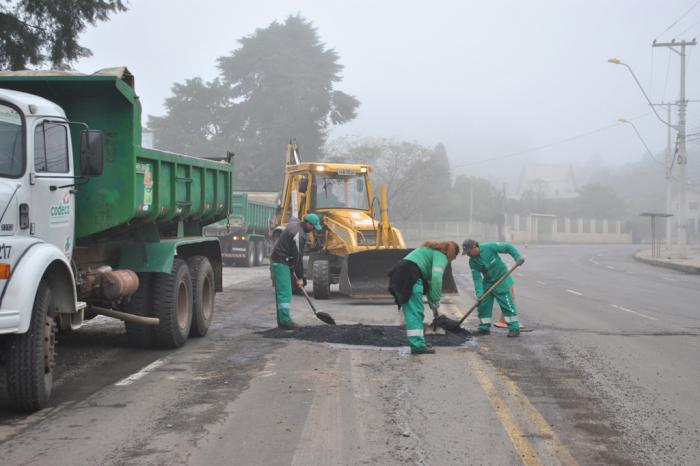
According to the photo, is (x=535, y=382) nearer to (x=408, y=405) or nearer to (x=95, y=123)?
(x=408, y=405)

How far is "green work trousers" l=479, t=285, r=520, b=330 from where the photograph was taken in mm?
11062

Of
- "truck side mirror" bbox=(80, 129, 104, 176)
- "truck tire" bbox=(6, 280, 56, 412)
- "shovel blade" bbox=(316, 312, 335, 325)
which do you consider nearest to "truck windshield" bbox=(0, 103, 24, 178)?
"truck side mirror" bbox=(80, 129, 104, 176)

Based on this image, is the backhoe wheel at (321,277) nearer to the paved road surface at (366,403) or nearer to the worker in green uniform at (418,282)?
the paved road surface at (366,403)

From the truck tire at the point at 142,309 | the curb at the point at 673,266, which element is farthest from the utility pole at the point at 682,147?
the truck tire at the point at 142,309

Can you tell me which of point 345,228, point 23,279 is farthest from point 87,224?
point 345,228

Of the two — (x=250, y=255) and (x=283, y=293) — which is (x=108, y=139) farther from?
(x=250, y=255)

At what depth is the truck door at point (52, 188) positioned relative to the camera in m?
6.98

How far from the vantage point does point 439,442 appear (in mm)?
5598

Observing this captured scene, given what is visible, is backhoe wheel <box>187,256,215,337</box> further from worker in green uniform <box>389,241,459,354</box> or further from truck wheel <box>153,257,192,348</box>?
worker in green uniform <box>389,241,459,354</box>

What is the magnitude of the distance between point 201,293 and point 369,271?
17.8ft

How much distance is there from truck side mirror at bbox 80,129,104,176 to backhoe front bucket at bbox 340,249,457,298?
8.59m

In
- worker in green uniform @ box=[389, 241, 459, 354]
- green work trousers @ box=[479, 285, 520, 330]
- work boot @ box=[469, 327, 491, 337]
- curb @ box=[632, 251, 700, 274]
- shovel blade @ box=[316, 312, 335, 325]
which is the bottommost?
curb @ box=[632, 251, 700, 274]

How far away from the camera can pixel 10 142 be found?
6.78 meters

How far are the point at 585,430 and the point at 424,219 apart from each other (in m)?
77.1
